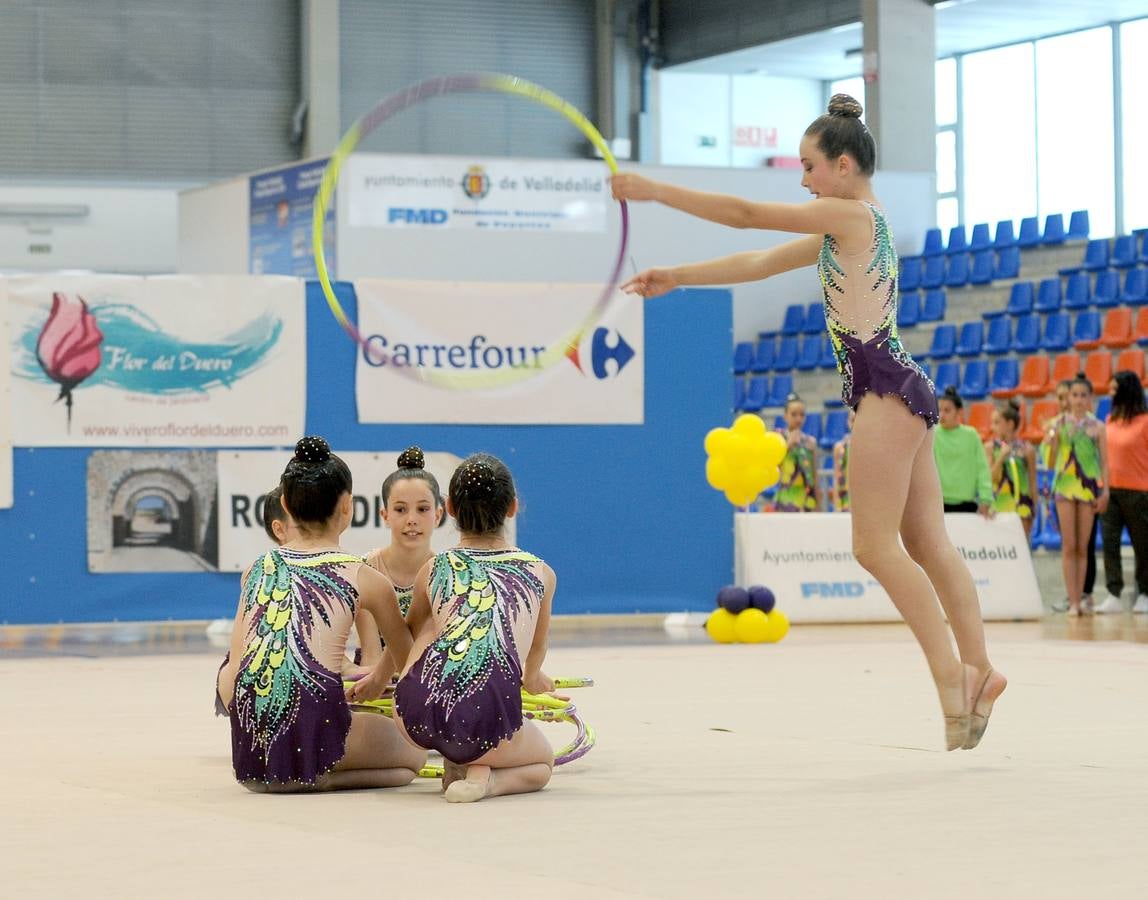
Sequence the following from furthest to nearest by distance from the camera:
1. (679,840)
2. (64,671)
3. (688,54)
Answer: (688,54) → (64,671) → (679,840)

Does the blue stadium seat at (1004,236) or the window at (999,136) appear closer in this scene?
the blue stadium seat at (1004,236)

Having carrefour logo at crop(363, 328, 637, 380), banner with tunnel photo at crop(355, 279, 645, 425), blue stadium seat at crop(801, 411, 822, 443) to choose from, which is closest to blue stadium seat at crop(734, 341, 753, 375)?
blue stadium seat at crop(801, 411, 822, 443)

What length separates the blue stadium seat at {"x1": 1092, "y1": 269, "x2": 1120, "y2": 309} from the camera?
16.0 meters

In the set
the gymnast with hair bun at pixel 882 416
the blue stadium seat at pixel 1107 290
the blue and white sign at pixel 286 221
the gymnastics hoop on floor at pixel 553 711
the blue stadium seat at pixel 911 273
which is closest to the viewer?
the gymnastics hoop on floor at pixel 553 711

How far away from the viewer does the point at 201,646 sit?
28.5 ft

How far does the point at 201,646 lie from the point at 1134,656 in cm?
448

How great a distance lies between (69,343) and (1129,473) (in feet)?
21.6

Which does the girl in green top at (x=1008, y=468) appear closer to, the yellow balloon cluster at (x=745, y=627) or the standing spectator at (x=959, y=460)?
the standing spectator at (x=959, y=460)

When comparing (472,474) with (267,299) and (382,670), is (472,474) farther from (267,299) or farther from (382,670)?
(267,299)

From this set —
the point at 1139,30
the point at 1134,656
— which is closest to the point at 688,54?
the point at 1139,30

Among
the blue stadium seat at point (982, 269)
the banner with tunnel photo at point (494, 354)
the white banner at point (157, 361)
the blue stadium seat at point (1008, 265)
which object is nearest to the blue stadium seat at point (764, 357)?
the blue stadium seat at point (982, 269)

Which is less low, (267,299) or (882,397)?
(267,299)

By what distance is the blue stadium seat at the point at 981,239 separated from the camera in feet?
60.4

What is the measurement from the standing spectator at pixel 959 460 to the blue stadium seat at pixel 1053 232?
710cm
